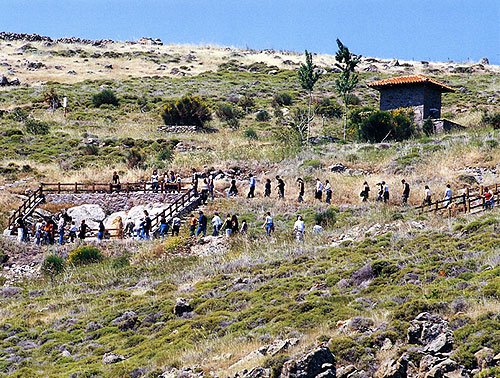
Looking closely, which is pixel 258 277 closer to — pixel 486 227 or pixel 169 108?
pixel 486 227

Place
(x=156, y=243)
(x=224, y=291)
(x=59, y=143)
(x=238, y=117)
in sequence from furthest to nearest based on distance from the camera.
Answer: (x=238, y=117) < (x=59, y=143) < (x=156, y=243) < (x=224, y=291)

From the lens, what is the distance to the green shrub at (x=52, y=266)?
29.3m

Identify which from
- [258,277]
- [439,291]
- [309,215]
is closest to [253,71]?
[309,215]

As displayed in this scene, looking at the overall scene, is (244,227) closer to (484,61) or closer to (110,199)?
(110,199)

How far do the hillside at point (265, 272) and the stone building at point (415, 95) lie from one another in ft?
10.2

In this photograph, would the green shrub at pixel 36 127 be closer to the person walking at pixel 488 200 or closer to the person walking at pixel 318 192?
the person walking at pixel 318 192

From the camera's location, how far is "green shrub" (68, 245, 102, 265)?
98.1 feet

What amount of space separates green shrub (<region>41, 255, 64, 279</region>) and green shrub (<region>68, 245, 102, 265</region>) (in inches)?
20.0

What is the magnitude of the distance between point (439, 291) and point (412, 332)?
320 cm

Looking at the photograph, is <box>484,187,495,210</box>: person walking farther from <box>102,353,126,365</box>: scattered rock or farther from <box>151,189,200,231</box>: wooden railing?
<box>102,353,126,365</box>: scattered rock

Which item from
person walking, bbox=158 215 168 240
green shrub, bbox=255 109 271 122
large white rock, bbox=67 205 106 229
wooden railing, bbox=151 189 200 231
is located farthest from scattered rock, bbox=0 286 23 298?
green shrub, bbox=255 109 271 122

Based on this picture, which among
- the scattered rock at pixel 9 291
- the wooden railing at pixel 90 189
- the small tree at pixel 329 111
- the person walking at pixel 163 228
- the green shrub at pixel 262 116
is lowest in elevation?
the scattered rock at pixel 9 291

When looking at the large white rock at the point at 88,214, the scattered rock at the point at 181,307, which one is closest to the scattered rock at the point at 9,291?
the large white rock at the point at 88,214

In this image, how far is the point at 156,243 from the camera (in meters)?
30.6
